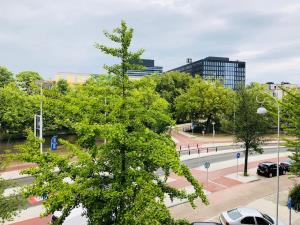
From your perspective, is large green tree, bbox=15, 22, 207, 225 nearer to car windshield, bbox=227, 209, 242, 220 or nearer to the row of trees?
the row of trees

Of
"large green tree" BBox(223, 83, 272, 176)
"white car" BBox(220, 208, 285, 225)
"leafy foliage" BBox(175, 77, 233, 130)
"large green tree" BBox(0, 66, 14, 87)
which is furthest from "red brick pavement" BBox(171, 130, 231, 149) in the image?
"large green tree" BBox(0, 66, 14, 87)

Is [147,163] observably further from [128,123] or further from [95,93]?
[95,93]

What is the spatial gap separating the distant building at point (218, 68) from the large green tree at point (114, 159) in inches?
5957

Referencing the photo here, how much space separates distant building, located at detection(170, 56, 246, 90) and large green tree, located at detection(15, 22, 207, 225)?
151m

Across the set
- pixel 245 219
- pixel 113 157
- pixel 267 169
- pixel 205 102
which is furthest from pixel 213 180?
pixel 205 102

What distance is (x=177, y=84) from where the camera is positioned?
76.9 meters

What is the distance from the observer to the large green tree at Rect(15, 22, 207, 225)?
9172 millimetres

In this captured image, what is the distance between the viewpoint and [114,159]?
A: 9852mm

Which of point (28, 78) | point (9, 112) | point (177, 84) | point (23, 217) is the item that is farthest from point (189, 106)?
point (23, 217)

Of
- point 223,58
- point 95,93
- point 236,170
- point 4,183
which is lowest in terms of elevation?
point 236,170

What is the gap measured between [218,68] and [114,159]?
163827 millimetres

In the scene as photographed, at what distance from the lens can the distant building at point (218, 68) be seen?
164 meters

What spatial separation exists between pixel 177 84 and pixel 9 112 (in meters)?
44.2

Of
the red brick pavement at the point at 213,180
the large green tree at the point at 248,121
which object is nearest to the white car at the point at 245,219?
the red brick pavement at the point at 213,180
